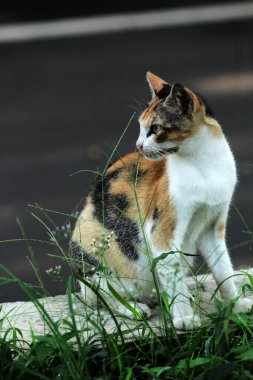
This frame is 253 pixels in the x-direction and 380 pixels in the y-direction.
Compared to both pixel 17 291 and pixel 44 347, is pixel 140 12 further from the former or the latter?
pixel 44 347

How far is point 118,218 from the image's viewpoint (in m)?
4.35

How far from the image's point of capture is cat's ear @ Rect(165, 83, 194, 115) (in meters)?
4.02

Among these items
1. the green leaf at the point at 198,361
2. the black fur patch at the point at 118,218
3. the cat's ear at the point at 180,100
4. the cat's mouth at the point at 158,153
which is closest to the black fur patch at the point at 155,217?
the black fur patch at the point at 118,218

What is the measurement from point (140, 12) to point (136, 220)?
7821 millimetres

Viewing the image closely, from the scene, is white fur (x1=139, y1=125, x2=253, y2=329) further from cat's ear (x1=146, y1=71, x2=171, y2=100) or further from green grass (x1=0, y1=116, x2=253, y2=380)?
green grass (x1=0, y1=116, x2=253, y2=380)

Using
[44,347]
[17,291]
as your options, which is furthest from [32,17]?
[44,347]

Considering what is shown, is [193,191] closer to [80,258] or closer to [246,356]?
[80,258]

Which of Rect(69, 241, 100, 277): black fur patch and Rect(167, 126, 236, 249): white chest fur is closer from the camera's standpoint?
Rect(167, 126, 236, 249): white chest fur

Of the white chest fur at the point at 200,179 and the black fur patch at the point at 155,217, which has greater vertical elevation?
the white chest fur at the point at 200,179

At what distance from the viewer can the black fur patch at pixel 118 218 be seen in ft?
14.2

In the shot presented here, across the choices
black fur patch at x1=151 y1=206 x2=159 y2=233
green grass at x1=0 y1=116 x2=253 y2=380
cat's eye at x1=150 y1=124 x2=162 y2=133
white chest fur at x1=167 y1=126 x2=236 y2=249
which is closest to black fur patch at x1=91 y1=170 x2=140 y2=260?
black fur patch at x1=151 y1=206 x2=159 y2=233

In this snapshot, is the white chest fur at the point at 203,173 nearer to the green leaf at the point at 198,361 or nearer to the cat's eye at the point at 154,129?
the cat's eye at the point at 154,129

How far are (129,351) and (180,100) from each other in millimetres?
1042

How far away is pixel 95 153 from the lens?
802 centimetres
